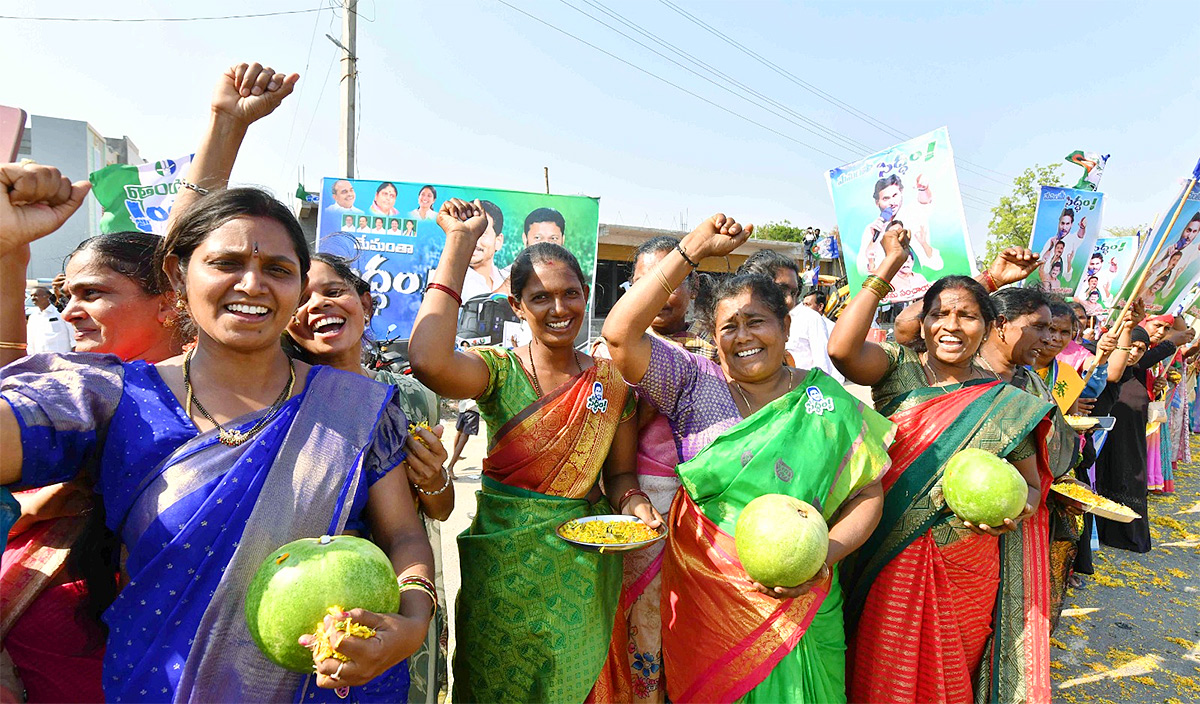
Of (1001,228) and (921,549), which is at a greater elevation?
(1001,228)

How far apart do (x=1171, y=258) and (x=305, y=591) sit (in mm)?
6683

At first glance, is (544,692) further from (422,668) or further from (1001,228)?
(1001,228)

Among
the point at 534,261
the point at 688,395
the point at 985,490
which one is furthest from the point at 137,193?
the point at 985,490

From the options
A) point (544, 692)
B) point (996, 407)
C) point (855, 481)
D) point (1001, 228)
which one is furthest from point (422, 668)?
point (1001, 228)

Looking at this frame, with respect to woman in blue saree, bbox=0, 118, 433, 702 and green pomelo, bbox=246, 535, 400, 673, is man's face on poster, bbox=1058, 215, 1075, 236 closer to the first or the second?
woman in blue saree, bbox=0, 118, 433, 702

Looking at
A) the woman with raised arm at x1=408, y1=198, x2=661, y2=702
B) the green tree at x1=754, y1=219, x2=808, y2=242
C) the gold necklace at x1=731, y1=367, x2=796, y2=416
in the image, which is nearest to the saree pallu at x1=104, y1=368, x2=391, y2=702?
the woman with raised arm at x1=408, y1=198, x2=661, y2=702

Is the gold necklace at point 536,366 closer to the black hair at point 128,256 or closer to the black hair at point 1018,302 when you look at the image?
the black hair at point 128,256

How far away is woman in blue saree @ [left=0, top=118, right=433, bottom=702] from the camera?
4.67 ft

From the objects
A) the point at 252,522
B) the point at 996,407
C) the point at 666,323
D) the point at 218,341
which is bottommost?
the point at 252,522

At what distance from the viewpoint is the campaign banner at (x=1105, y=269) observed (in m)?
8.55

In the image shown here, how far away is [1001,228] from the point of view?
26078mm

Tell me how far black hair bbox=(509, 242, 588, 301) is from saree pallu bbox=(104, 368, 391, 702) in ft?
4.31

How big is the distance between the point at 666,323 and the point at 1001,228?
93.0ft

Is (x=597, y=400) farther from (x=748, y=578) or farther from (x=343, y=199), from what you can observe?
(x=343, y=199)
